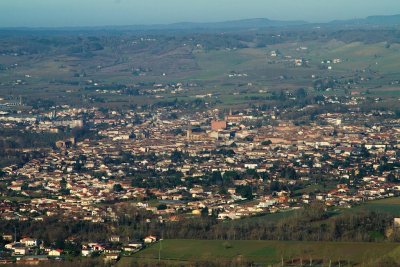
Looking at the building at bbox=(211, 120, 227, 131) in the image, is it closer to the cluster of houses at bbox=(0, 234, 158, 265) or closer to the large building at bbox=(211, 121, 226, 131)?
the large building at bbox=(211, 121, 226, 131)

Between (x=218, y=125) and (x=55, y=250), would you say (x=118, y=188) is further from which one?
(x=218, y=125)

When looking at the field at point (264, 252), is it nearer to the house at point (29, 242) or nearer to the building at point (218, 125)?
the house at point (29, 242)

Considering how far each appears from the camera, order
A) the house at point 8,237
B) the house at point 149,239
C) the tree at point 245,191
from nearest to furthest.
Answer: the house at point 149,239
the house at point 8,237
the tree at point 245,191

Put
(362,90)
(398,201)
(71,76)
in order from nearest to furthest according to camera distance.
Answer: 1. (398,201)
2. (362,90)
3. (71,76)

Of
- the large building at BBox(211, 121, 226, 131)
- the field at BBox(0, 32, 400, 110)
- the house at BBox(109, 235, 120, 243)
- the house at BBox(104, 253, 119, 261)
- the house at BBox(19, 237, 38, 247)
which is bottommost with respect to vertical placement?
the field at BBox(0, 32, 400, 110)

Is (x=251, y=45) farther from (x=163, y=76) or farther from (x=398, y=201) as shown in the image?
(x=398, y=201)

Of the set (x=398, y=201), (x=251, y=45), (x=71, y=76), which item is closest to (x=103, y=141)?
(x=398, y=201)

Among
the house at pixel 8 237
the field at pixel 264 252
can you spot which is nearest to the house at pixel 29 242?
the house at pixel 8 237

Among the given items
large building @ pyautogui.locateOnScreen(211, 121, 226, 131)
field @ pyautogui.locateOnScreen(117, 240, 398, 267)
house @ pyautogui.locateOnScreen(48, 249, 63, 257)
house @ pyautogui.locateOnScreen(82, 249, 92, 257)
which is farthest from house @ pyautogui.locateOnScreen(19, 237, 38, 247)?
large building @ pyautogui.locateOnScreen(211, 121, 226, 131)
